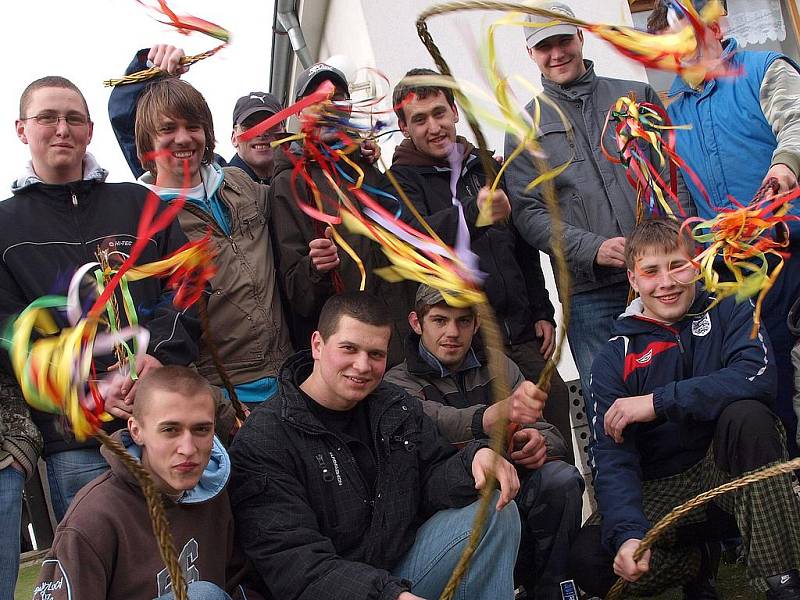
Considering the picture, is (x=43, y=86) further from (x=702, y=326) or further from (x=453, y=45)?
(x=453, y=45)

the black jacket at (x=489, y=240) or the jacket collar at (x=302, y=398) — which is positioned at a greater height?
the black jacket at (x=489, y=240)

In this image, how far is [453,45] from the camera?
5898mm

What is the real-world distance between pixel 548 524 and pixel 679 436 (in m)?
0.52

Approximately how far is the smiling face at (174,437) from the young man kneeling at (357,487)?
0.64ft

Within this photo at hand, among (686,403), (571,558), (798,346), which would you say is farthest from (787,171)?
(571,558)

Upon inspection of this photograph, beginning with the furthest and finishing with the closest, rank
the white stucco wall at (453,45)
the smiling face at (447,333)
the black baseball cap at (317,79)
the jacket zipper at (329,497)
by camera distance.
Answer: the white stucco wall at (453,45)
the black baseball cap at (317,79)
the smiling face at (447,333)
the jacket zipper at (329,497)

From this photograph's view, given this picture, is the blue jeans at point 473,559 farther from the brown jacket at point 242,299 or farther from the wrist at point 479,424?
the brown jacket at point 242,299

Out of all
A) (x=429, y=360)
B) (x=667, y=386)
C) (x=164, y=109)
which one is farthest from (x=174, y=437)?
(x=667, y=386)

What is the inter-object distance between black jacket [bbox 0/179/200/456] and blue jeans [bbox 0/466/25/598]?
0.47 feet

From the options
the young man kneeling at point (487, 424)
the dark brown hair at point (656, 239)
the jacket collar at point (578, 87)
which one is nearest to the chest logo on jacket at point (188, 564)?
the young man kneeling at point (487, 424)

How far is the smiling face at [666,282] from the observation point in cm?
311

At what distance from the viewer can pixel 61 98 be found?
299 cm

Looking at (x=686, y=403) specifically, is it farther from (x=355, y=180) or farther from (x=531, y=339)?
(x=355, y=180)

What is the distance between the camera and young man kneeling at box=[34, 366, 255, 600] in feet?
7.51
